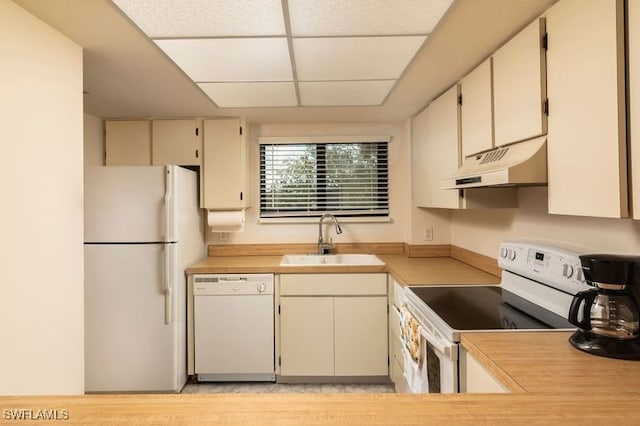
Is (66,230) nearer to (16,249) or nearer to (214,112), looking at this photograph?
(16,249)

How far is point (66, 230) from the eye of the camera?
1.50 metres

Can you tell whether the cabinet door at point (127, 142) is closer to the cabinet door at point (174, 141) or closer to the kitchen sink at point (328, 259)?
the cabinet door at point (174, 141)

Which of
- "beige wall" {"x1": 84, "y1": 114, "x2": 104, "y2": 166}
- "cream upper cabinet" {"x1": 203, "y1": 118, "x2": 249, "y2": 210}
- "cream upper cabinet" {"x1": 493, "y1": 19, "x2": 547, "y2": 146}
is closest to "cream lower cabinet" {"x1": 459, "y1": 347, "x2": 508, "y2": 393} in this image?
"cream upper cabinet" {"x1": 493, "y1": 19, "x2": 547, "y2": 146}

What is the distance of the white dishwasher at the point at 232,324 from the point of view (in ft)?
8.39

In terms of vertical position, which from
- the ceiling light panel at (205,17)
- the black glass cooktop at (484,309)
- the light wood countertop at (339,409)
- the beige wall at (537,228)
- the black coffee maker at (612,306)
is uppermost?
the ceiling light panel at (205,17)

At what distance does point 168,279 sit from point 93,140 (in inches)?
58.9

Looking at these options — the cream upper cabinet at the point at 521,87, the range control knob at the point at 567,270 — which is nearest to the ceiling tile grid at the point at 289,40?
the cream upper cabinet at the point at 521,87

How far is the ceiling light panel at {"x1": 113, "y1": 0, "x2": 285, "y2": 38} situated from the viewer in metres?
1.27

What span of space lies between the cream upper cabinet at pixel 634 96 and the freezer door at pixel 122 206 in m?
2.45

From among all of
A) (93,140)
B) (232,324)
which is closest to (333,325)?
(232,324)

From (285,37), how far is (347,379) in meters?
2.41

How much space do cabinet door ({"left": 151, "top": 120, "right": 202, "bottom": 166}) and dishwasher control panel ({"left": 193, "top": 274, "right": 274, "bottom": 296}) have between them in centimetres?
105

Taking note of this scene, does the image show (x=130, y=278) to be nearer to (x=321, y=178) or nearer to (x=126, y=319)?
(x=126, y=319)

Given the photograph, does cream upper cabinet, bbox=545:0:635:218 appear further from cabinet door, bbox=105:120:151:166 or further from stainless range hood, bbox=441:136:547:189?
cabinet door, bbox=105:120:151:166
